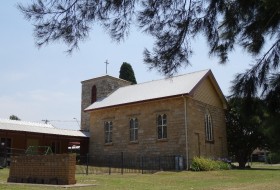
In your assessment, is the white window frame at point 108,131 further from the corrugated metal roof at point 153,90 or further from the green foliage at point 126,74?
the green foliage at point 126,74

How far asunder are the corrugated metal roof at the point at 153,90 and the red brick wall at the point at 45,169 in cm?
1316

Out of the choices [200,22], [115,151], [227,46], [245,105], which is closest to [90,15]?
[200,22]

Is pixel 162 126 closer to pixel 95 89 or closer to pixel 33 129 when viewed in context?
pixel 33 129

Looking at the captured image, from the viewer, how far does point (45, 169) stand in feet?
46.9

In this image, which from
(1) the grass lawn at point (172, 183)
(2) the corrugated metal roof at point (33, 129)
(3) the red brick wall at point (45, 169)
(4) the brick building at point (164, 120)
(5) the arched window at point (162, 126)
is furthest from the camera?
(5) the arched window at point (162, 126)

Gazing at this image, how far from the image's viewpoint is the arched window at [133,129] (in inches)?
1166

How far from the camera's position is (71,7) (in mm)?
5559

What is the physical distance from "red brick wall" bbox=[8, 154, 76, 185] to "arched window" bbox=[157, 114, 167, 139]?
13556 mm

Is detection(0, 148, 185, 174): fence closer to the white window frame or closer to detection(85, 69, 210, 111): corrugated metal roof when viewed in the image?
the white window frame

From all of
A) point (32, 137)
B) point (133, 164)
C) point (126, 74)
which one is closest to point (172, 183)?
point (133, 164)

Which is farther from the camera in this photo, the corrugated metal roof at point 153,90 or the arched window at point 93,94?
the arched window at point 93,94

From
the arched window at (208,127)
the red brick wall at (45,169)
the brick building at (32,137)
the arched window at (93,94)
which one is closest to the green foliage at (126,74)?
the arched window at (93,94)

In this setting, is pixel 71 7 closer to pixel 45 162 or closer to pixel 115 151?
pixel 45 162

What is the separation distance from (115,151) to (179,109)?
653 centimetres
